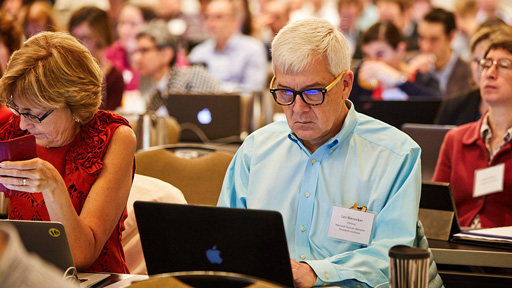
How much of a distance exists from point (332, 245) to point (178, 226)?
1.81 ft

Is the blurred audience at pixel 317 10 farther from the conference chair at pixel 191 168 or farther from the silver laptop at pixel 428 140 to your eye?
the conference chair at pixel 191 168

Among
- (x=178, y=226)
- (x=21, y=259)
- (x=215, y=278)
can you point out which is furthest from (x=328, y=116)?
(x=21, y=259)

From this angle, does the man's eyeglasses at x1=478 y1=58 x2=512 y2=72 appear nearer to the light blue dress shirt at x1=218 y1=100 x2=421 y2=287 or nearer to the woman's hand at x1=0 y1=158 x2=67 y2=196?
the light blue dress shirt at x1=218 y1=100 x2=421 y2=287

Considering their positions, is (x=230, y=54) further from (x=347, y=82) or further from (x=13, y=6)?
(x=347, y=82)

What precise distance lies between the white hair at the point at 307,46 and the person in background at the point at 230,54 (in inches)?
206

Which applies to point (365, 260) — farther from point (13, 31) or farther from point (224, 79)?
point (224, 79)

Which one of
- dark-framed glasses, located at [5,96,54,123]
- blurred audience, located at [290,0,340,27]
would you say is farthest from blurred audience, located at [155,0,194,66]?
dark-framed glasses, located at [5,96,54,123]

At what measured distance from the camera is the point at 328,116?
6.29 feet

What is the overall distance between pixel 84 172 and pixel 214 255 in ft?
2.35

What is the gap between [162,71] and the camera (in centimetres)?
595

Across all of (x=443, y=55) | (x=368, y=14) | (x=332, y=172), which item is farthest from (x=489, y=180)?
(x=368, y=14)

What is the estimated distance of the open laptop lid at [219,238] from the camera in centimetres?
141

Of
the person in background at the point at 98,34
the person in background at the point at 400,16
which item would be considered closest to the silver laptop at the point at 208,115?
the person in background at the point at 98,34

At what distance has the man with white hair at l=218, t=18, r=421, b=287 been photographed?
5.83 feet
